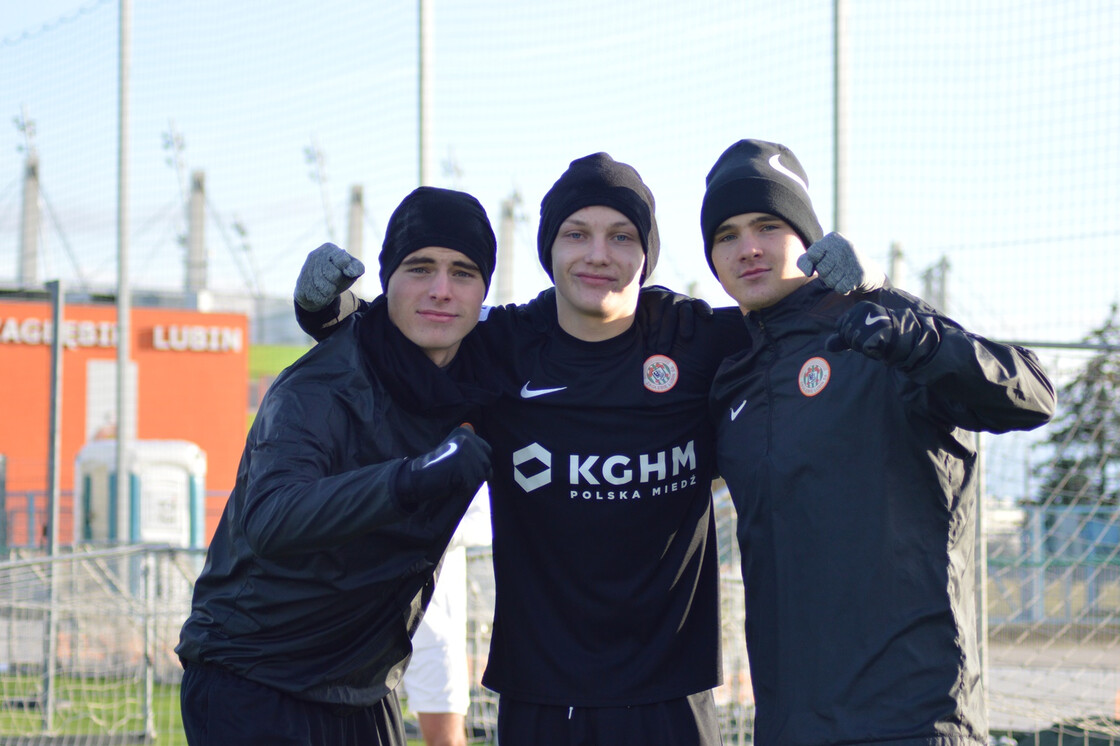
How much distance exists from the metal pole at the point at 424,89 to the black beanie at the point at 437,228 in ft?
8.84

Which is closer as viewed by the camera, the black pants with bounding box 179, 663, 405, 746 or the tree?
the black pants with bounding box 179, 663, 405, 746

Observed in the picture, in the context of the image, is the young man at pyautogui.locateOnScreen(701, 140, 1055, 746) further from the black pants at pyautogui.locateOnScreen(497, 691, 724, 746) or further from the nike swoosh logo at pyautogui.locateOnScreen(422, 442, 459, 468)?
the nike swoosh logo at pyautogui.locateOnScreen(422, 442, 459, 468)

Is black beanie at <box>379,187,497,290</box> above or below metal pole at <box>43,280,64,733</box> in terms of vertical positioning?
above

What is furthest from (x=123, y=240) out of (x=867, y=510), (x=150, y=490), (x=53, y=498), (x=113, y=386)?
(x=113, y=386)

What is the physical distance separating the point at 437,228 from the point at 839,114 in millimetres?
2470

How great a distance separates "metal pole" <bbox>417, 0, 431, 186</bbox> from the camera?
5.60 meters

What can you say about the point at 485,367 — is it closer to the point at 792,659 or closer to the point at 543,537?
the point at 543,537

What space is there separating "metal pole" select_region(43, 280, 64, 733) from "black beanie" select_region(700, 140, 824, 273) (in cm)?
525

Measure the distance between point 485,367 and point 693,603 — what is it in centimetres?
85

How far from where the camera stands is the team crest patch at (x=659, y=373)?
302cm

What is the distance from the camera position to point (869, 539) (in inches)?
97.0

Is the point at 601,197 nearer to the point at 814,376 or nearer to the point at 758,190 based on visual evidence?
the point at 758,190

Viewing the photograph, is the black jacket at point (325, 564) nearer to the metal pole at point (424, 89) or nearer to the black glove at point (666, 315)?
the black glove at point (666, 315)

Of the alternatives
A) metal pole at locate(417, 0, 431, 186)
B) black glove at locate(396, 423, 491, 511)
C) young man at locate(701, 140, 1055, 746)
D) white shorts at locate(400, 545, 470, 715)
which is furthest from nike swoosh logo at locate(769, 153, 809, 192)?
metal pole at locate(417, 0, 431, 186)
